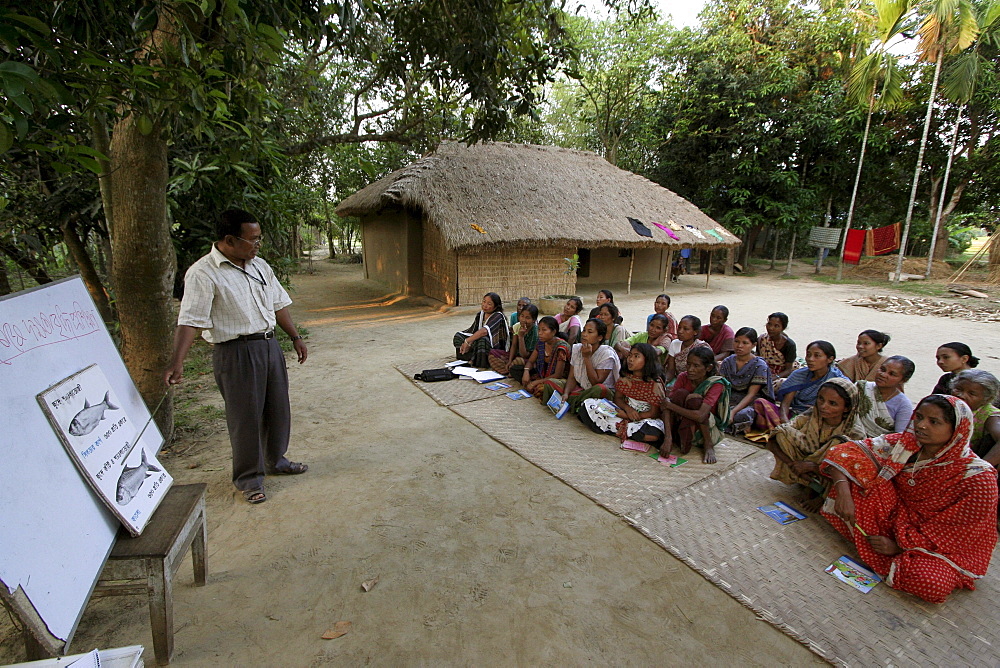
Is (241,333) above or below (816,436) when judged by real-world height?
above

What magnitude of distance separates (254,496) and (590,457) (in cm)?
238

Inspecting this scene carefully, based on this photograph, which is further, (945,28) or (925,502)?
(945,28)

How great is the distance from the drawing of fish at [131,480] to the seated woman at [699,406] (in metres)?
3.25

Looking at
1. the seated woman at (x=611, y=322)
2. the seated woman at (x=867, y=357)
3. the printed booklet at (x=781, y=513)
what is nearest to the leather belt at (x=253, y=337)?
the seated woman at (x=611, y=322)

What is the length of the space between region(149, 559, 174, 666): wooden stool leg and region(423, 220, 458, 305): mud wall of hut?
8534 millimetres

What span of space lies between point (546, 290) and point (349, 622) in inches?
391

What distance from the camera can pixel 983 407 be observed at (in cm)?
287

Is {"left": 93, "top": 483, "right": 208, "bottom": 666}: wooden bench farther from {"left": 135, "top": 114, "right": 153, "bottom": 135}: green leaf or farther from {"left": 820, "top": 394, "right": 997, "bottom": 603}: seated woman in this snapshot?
{"left": 820, "top": 394, "right": 997, "bottom": 603}: seated woman

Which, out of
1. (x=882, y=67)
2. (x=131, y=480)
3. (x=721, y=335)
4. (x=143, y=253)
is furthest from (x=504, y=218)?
(x=882, y=67)

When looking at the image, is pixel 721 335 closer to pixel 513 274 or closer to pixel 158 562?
pixel 158 562

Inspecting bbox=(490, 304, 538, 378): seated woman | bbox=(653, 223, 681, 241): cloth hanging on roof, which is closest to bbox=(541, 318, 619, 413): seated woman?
bbox=(490, 304, 538, 378): seated woman

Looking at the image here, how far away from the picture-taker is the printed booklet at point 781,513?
2926 millimetres

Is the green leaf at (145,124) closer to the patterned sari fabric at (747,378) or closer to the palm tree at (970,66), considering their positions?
the patterned sari fabric at (747,378)

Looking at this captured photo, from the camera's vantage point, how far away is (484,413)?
181 inches
